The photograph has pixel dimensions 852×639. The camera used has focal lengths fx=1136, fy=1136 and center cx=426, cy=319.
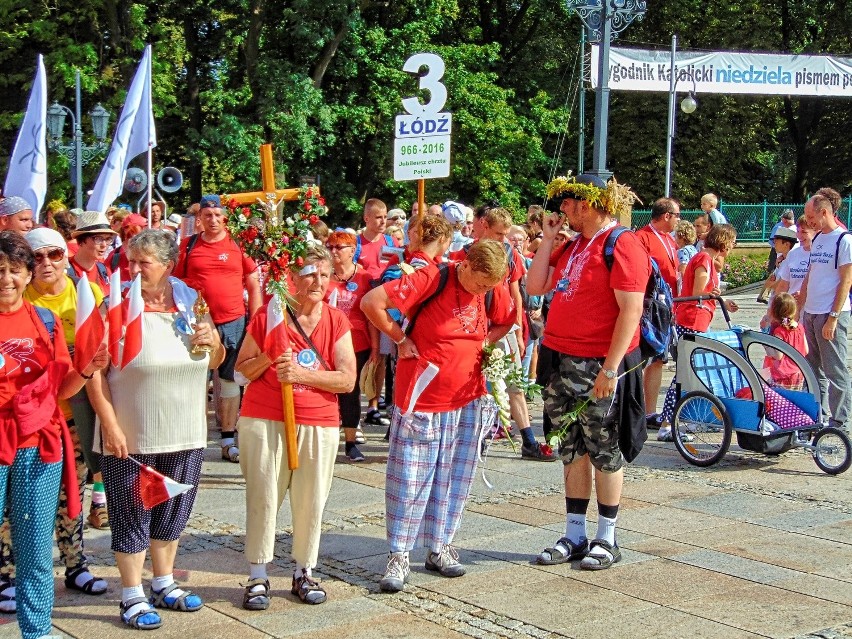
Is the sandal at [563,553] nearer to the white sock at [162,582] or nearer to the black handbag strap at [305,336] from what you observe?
the black handbag strap at [305,336]

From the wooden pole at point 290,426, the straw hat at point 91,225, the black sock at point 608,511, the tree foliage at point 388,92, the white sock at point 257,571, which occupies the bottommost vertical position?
the white sock at point 257,571

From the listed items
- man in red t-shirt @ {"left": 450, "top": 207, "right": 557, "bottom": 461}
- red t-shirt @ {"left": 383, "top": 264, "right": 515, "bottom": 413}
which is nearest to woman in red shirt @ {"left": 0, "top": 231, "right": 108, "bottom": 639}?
red t-shirt @ {"left": 383, "top": 264, "right": 515, "bottom": 413}

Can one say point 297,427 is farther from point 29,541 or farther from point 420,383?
point 29,541

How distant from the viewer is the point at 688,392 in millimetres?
8648

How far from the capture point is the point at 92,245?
20.2ft

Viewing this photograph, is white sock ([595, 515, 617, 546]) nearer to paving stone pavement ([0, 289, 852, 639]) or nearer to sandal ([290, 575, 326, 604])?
paving stone pavement ([0, 289, 852, 639])

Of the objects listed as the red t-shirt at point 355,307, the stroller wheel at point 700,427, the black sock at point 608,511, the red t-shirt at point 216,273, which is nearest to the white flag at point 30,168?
the red t-shirt at point 216,273

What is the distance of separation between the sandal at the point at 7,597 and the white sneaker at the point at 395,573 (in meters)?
1.69

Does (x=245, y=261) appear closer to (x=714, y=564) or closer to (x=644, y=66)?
(x=714, y=564)

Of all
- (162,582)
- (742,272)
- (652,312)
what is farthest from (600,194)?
(742,272)

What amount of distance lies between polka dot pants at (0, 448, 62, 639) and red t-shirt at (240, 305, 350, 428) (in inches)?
43.9

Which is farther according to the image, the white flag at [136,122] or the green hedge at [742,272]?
the green hedge at [742,272]

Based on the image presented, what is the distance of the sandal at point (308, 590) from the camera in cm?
526

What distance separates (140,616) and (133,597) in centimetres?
10
